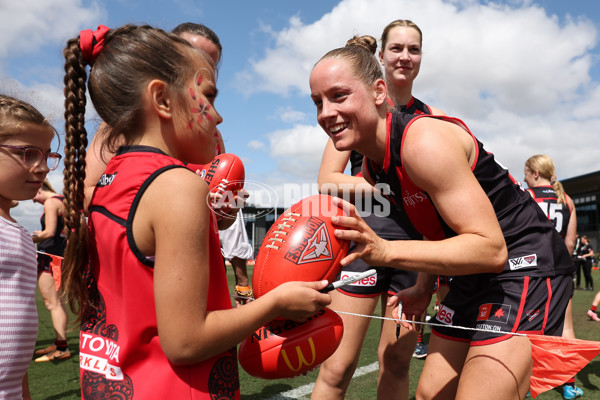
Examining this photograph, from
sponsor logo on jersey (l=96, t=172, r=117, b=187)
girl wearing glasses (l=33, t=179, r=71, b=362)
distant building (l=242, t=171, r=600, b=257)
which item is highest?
distant building (l=242, t=171, r=600, b=257)

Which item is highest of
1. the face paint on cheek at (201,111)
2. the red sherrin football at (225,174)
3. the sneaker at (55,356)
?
the face paint on cheek at (201,111)

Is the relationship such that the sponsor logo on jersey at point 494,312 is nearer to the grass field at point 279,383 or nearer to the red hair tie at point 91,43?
the red hair tie at point 91,43

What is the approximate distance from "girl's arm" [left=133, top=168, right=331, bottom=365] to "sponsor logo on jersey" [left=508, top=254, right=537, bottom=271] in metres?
1.53

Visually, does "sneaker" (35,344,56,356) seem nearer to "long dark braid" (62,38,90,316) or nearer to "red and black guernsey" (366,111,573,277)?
"long dark braid" (62,38,90,316)

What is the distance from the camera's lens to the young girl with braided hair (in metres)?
1.26

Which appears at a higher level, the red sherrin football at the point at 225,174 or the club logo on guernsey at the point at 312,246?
the red sherrin football at the point at 225,174

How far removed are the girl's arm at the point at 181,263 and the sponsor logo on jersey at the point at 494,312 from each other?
4.64 ft

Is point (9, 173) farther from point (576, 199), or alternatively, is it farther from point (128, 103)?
point (576, 199)

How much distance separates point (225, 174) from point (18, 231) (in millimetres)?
1025

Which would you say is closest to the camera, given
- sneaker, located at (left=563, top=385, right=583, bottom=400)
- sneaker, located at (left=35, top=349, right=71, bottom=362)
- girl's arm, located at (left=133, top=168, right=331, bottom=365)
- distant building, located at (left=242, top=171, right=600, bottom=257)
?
girl's arm, located at (left=133, top=168, right=331, bottom=365)

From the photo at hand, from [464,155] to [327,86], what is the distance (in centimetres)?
74

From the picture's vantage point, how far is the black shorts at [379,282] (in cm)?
337

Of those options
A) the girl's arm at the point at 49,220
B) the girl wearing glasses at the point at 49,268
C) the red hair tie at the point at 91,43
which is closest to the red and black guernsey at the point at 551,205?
the red hair tie at the point at 91,43

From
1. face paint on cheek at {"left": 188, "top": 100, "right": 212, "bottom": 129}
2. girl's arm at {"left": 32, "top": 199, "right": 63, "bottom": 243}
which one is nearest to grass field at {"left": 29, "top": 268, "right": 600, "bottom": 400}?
girl's arm at {"left": 32, "top": 199, "right": 63, "bottom": 243}
